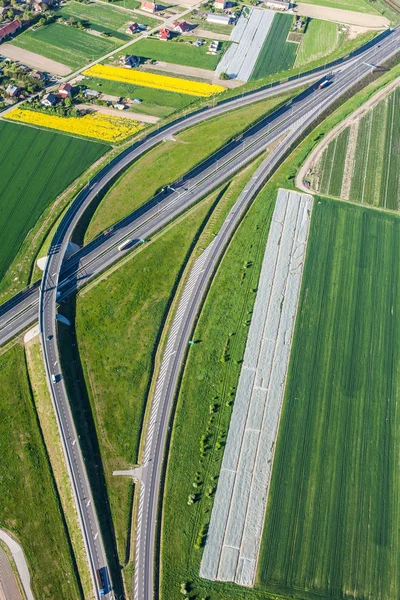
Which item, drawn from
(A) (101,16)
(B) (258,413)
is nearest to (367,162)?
(B) (258,413)

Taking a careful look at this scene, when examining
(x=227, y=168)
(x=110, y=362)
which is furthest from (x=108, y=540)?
(x=227, y=168)

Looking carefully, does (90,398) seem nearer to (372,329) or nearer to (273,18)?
(372,329)

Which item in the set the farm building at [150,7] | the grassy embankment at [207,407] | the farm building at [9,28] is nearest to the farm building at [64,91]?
the farm building at [9,28]

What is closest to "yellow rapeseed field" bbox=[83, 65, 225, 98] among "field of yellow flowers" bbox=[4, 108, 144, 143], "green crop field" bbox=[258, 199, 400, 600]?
"field of yellow flowers" bbox=[4, 108, 144, 143]

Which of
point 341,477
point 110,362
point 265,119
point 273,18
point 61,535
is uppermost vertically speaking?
point 273,18

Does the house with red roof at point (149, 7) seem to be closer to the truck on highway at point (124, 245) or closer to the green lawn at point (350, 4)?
the green lawn at point (350, 4)

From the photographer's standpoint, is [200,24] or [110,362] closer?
[110,362]

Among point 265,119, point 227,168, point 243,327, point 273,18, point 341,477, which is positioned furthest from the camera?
point 273,18
